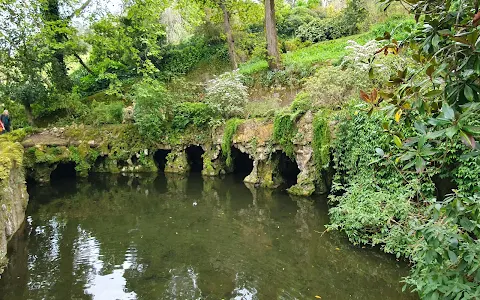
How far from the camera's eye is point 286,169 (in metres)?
14.1

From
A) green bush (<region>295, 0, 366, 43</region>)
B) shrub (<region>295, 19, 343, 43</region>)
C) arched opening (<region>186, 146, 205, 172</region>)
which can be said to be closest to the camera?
arched opening (<region>186, 146, 205, 172</region>)

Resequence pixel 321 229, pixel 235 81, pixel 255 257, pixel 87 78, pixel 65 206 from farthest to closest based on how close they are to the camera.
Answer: pixel 87 78 < pixel 235 81 < pixel 65 206 < pixel 321 229 < pixel 255 257

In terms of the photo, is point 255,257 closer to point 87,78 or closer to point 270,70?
point 270,70

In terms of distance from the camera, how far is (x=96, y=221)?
995 centimetres

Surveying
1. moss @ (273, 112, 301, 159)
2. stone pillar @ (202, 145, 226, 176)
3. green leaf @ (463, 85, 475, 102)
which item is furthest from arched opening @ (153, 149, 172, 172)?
green leaf @ (463, 85, 475, 102)

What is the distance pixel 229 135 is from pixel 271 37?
7258 millimetres

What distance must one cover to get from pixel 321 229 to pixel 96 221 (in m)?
6.57

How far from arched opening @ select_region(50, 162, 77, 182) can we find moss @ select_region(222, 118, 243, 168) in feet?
27.0

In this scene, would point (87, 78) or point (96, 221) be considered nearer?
point (96, 221)

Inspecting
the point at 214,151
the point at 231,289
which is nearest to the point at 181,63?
the point at 214,151

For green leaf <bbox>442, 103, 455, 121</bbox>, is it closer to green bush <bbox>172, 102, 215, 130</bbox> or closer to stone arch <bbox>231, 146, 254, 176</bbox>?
green bush <bbox>172, 102, 215, 130</bbox>

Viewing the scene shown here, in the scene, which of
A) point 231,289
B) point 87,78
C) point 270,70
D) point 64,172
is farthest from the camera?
point 87,78

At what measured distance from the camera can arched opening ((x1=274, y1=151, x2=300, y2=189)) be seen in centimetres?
1284

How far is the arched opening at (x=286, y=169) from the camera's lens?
12836 mm
